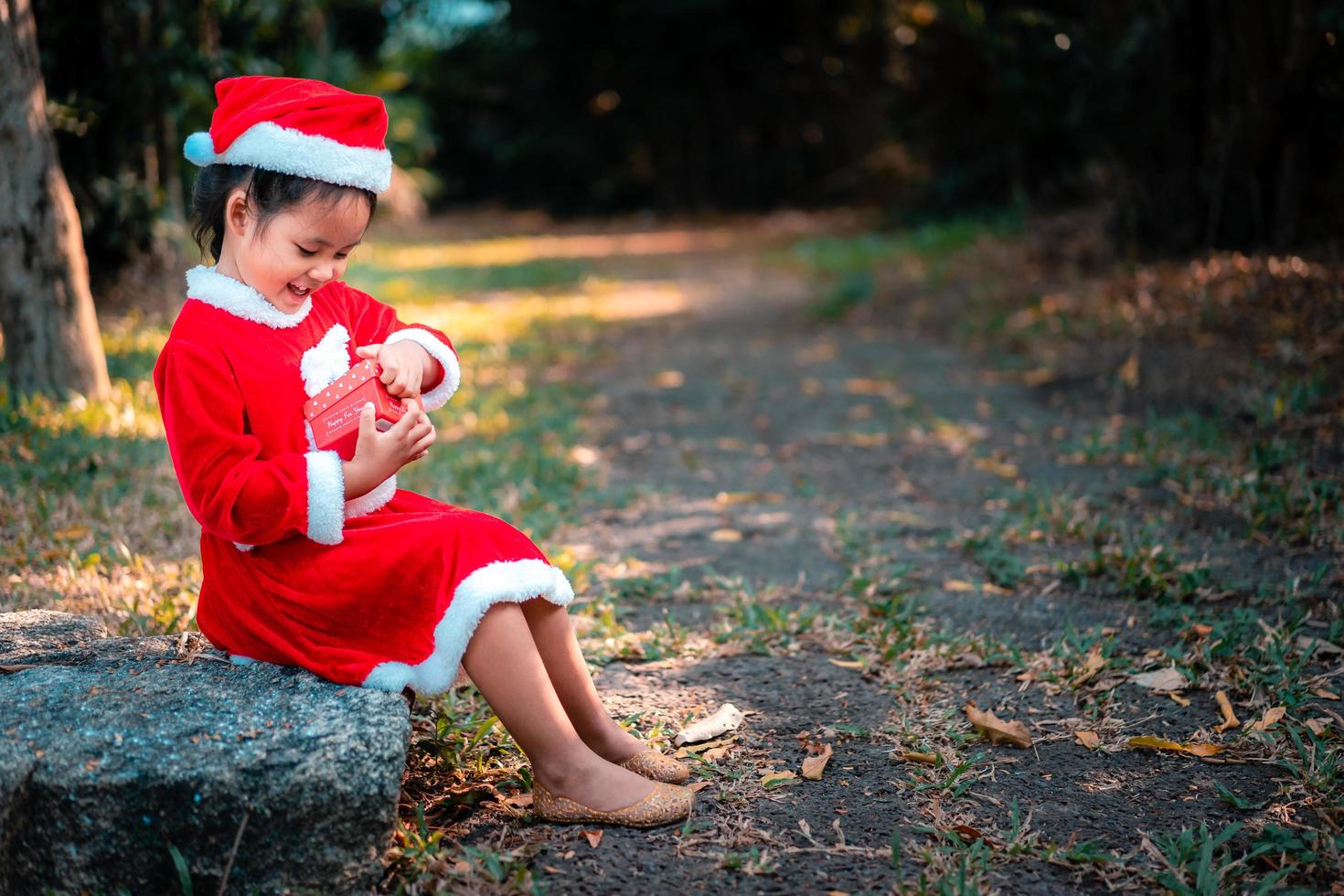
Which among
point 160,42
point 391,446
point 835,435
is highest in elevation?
point 160,42

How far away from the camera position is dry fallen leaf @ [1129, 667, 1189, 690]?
8.58ft

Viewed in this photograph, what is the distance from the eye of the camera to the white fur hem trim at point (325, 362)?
206cm

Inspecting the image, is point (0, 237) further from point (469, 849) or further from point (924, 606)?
point (924, 606)

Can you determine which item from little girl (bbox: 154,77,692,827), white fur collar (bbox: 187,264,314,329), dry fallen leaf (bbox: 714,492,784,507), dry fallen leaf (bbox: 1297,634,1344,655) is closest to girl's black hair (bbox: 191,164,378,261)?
little girl (bbox: 154,77,692,827)

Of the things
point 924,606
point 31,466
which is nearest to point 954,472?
point 924,606

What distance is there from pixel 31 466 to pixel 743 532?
2483mm

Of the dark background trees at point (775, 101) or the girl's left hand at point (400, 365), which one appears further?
the dark background trees at point (775, 101)

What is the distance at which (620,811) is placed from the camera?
2.02 metres

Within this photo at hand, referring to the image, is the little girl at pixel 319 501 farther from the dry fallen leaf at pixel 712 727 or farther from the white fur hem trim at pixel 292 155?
the dry fallen leaf at pixel 712 727

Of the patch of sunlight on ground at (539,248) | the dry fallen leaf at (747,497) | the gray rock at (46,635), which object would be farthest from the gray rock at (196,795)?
the patch of sunlight on ground at (539,248)

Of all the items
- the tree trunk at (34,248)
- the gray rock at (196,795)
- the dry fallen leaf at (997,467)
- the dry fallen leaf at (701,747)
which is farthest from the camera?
the dry fallen leaf at (997,467)

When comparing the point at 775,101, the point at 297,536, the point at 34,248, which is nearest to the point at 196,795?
the point at 297,536

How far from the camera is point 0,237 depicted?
4012mm

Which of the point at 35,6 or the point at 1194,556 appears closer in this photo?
the point at 1194,556
